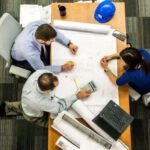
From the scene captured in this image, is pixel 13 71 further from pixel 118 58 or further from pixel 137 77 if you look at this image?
pixel 137 77

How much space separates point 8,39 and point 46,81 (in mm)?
617

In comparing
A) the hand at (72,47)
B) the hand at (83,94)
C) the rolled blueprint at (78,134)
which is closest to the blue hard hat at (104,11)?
the hand at (72,47)

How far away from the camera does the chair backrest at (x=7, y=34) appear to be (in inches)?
83.5

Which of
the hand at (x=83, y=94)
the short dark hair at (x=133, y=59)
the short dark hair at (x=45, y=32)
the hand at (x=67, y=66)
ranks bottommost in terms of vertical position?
the hand at (x=83, y=94)

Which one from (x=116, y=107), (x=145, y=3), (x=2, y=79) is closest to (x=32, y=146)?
(x=2, y=79)

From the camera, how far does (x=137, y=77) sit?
2.09 metres

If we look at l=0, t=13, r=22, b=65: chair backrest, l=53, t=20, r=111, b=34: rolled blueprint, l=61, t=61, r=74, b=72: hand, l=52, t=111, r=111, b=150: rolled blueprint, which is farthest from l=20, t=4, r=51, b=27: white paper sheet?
l=52, t=111, r=111, b=150: rolled blueprint

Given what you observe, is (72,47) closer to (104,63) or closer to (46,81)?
(104,63)

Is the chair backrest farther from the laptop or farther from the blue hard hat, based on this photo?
the laptop

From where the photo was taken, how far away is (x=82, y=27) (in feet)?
7.20

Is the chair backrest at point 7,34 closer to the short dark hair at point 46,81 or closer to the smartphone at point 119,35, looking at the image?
the short dark hair at point 46,81

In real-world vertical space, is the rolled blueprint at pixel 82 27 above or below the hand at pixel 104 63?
above

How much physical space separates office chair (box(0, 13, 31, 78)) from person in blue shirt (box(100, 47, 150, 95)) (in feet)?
2.11

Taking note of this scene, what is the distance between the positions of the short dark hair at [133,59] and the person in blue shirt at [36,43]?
401 millimetres
